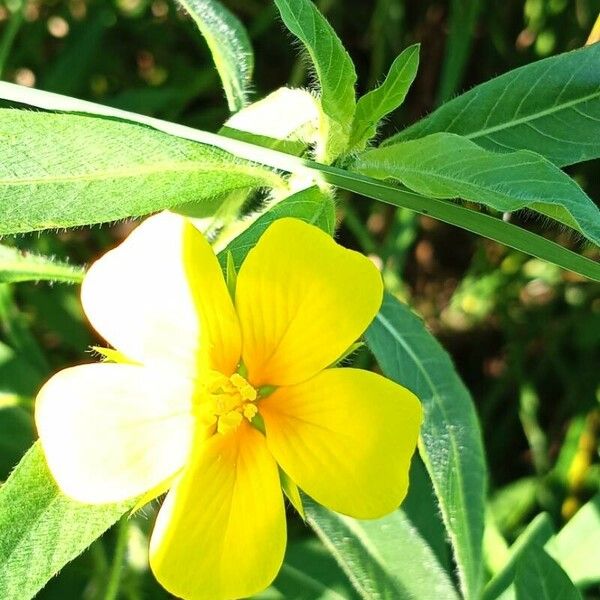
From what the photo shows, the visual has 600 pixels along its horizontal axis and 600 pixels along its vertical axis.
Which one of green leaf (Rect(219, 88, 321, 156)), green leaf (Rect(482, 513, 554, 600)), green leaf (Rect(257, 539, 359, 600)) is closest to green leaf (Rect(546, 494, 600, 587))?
green leaf (Rect(482, 513, 554, 600))

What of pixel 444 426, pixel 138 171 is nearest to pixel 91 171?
pixel 138 171

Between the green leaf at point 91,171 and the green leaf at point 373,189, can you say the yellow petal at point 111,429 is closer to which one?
the green leaf at point 91,171

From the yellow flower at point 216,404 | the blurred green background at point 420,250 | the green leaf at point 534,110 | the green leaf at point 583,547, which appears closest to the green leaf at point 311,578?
the blurred green background at point 420,250

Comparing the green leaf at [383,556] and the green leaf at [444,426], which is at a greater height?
the green leaf at [444,426]

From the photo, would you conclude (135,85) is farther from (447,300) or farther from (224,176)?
(224,176)

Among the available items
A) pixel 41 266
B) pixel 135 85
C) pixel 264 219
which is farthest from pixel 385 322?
pixel 135 85

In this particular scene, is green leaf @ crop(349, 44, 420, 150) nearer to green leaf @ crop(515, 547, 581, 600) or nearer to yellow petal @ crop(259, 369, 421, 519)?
yellow petal @ crop(259, 369, 421, 519)

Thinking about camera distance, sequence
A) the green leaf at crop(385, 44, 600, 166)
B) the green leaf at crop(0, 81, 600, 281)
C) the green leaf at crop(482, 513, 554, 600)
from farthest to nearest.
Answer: the green leaf at crop(482, 513, 554, 600) < the green leaf at crop(385, 44, 600, 166) < the green leaf at crop(0, 81, 600, 281)
